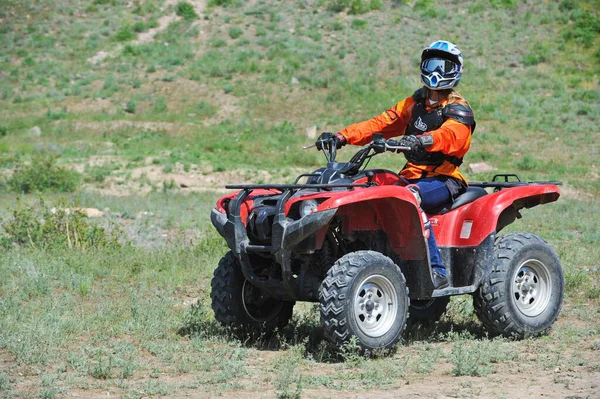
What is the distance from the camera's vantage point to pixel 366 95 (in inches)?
1316

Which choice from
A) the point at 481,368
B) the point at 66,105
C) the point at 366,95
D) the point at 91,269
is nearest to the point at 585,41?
the point at 366,95

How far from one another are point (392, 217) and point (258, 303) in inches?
62.2

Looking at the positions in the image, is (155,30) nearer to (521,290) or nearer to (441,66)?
(441,66)

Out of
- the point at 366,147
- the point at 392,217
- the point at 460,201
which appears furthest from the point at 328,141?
the point at 460,201

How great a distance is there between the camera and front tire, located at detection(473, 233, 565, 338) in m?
8.40

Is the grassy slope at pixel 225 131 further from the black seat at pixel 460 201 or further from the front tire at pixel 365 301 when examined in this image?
the black seat at pixel 460 201

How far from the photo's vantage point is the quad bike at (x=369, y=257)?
24.2 feet

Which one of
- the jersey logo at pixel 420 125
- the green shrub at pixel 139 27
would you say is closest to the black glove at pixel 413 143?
the jersey logo at pixel 420 125

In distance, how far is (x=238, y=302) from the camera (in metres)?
8.41

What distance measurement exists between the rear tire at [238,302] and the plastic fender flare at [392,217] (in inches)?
45.9

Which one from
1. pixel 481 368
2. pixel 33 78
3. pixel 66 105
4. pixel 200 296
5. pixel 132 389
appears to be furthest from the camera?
pixel 33 78

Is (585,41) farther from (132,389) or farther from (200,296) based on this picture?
(132,389)

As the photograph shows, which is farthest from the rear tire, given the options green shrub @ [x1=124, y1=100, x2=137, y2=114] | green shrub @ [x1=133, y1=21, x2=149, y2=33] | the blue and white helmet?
green shrub @ [x1=133, y1=21, x2=149, y2=33]

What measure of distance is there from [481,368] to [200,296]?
173 inches
